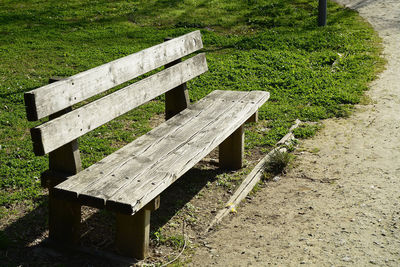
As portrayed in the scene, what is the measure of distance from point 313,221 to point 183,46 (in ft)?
6.55

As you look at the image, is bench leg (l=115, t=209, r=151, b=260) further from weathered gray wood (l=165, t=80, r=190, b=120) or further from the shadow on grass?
weathered gray wood (l=165, t=80, r=190, b=120)

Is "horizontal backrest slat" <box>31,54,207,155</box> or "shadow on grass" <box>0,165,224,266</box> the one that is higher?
"horizontal backrest slat" <box>31,54,207,155</box>

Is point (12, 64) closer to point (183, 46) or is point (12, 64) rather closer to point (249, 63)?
point (249, 63)

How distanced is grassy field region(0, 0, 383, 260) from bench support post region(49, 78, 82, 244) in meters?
0.68

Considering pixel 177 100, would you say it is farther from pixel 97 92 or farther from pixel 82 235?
pixel 82 235

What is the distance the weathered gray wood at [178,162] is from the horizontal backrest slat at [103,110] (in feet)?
1.64


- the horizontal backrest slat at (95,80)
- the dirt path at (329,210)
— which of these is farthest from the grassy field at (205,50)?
the horizontal backrest slat at (95,80)

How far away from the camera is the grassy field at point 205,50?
228 inches

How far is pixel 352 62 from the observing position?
852 centimetres

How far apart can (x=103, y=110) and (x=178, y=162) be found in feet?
2.09

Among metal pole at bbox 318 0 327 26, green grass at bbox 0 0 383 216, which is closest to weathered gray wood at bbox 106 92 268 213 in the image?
green grass at bbox 0 0 383 216

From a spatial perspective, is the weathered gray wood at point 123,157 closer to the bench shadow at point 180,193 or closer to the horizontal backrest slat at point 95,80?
the horizontal backrest slat at point 95,80

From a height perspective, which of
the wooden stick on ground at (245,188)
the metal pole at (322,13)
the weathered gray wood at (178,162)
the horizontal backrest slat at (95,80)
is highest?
the horizontal backrest slat at (95,80)

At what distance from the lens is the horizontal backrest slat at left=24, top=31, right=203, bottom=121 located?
322 cm
